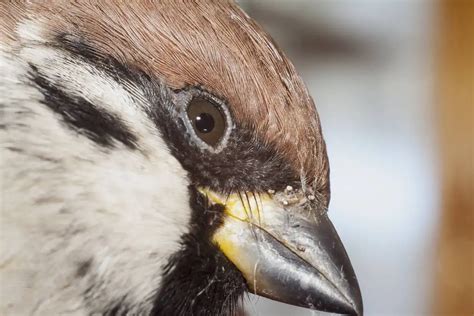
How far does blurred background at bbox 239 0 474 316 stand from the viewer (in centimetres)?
92

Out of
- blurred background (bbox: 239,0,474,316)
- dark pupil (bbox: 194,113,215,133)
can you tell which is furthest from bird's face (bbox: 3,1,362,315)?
blurred background (bbox: 239,0,474,316)

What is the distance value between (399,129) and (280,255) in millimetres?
520

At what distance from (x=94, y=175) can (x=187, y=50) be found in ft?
0.35

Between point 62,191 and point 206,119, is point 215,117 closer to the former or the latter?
point 206,119

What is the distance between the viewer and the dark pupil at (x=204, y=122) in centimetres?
53

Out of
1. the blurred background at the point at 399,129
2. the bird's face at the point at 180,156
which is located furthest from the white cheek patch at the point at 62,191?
the blurred background at the point at 399,129

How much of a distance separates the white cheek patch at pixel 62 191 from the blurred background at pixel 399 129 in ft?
1.13

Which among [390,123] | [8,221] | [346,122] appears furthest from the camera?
[390,123]

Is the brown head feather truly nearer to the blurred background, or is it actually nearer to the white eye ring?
the white eye ring

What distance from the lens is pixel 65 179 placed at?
0.51 m

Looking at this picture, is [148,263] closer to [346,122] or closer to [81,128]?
[81,128]

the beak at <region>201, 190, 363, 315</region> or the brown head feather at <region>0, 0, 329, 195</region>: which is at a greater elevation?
the brown head feather at <region>0, 0, 329, 195</region>

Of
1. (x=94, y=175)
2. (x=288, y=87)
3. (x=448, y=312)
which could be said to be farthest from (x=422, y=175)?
(x=94, y=175)

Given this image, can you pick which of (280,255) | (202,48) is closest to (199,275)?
(280,255)
